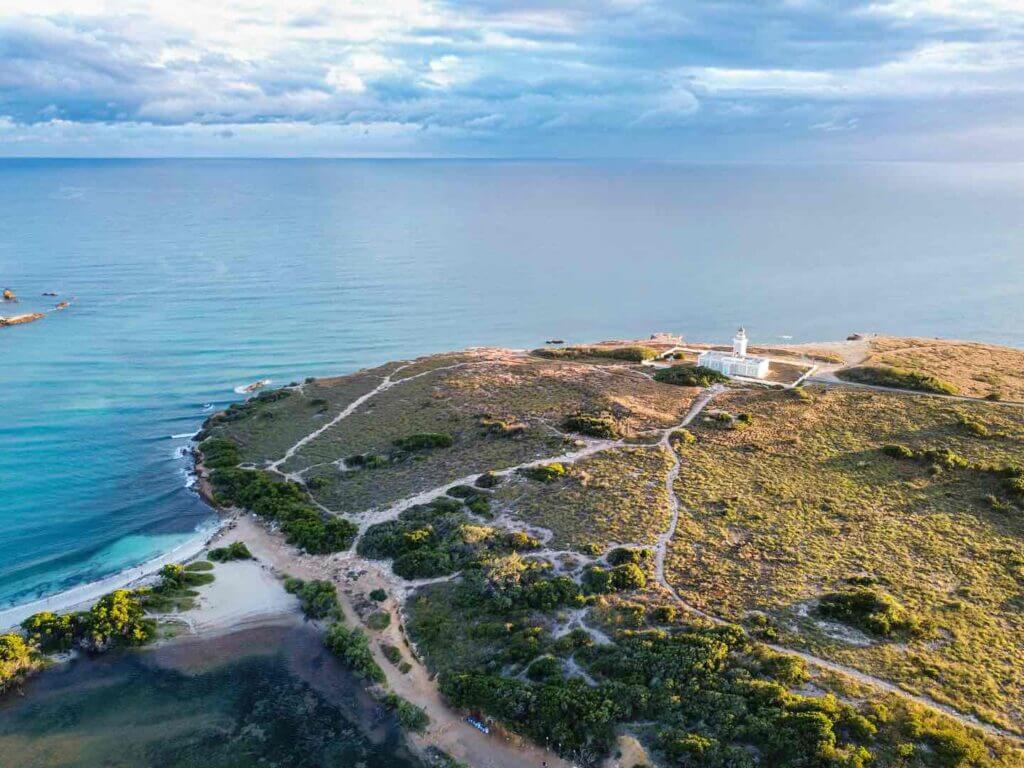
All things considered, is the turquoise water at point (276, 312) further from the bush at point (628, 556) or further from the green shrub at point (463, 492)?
the bush at point (628, 556)

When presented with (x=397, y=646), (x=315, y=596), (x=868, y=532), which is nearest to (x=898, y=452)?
(x=868, y=532)

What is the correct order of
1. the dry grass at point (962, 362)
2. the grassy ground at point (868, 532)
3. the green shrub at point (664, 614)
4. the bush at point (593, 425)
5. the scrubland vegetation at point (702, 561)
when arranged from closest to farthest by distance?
the scrubland vegetation at point (702, 561)
the grassy ground at point (868, 532)
the green shrub at point (664, 614)
the bush at point (593, 425)
the dry grass at point (962, 362)

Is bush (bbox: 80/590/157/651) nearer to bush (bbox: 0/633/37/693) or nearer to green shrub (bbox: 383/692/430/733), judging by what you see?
bush (bbox: 0/633/37/693)

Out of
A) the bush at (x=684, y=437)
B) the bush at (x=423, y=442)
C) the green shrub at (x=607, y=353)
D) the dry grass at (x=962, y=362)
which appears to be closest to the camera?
the bush at (x=684, y=437)

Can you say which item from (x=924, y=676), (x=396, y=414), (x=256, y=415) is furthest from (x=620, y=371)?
(x=924, y=676)

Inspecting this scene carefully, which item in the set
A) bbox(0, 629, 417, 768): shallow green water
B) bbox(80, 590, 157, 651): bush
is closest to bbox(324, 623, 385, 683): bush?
bbox(0, 629, 417, 768): shallow green water

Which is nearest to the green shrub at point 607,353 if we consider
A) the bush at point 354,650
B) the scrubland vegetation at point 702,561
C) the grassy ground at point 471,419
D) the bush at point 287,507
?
the grassy ground at point 471,419
